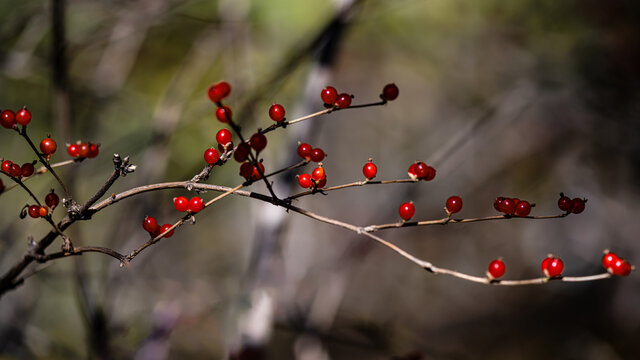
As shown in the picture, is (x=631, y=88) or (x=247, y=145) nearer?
(x=247, y=145)

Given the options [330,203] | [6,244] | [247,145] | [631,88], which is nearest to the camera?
[247,145]

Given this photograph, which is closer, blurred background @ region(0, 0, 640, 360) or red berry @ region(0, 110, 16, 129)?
red berry @ region(0, 110, 16, 129)

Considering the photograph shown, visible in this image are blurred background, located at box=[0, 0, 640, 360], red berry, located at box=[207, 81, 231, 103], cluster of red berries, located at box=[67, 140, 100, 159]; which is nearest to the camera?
red berry, located at box=[207, 81, 231, 103]

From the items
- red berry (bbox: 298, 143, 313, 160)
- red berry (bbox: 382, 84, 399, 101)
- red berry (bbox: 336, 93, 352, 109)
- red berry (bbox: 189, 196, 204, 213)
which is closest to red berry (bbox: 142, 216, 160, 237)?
red berry (bbox: 189, 196, 204, 213)

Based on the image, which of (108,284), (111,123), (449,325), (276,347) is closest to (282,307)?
(108,284)

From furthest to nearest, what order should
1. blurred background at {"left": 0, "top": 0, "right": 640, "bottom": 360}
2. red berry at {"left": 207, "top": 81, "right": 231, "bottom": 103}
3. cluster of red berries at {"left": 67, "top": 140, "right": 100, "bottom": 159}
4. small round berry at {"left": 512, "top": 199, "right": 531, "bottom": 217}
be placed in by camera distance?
1. blurred background at {"left": 0, "top": 0, "right": 640, "bottom": 360}
2. small round berry at {"left": 512, "top": 199, "right": 531, "bottom": 217}
3. cluster of red berries at {"left": 67, "top": 140, "right": 100, "bottom": 159}
4. red berry at {"left": 207, "top": 81, "right": 231, "bottom": 103}

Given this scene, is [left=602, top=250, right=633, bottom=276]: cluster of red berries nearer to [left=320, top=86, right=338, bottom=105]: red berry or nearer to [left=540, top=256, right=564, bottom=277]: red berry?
[left=540, top=256, right=564, bottom=277]: red berry

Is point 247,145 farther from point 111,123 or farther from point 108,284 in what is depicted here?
point 111,123
